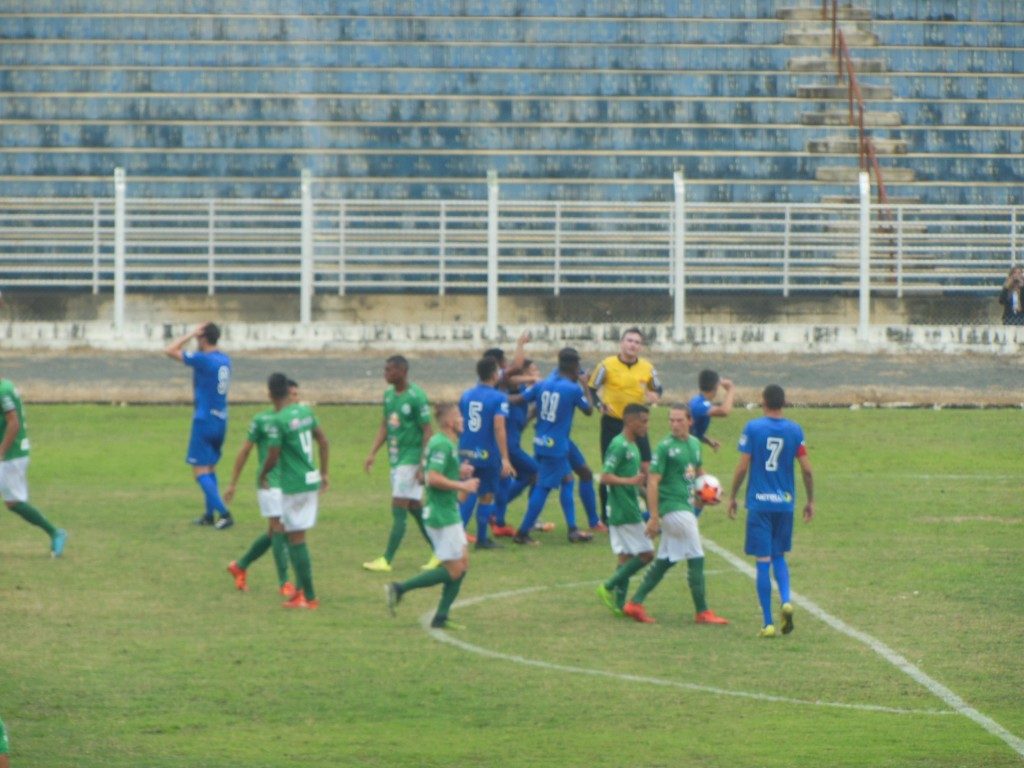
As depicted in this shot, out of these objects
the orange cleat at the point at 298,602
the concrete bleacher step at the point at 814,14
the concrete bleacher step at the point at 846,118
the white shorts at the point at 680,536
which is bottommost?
the orange cleat at the point at 298,602

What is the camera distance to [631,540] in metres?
15.9

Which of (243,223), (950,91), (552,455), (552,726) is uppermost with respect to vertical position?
(950,91)

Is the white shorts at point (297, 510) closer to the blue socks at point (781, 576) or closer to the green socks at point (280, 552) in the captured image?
the green socks at point (280, 552)

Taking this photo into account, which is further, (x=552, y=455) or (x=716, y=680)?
(x=552, y=455)

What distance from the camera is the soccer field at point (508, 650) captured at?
1164 centimetres

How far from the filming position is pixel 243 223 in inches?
1288

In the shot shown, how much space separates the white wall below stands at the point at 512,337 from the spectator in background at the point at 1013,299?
29cm

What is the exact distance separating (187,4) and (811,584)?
2315 centimetres

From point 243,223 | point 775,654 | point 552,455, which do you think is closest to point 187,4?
point 243,223

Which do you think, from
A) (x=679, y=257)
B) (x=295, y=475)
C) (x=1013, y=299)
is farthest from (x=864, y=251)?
(x=295, y=475)

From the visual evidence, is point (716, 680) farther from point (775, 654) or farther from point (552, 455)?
point (552, 455)

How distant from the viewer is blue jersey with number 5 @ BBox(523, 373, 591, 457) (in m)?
19.1

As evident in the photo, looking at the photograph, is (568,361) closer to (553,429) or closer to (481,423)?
(553,429)

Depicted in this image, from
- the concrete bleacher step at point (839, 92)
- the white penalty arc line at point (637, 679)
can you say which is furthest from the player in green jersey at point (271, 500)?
the concrete bleacher step at point (839, 92)
